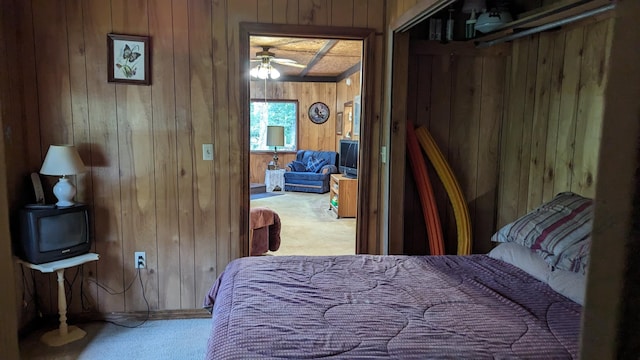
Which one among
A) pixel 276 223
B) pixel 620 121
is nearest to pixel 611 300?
pixel 620 121

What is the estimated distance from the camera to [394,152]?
122 inches

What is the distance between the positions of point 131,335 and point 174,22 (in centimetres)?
214

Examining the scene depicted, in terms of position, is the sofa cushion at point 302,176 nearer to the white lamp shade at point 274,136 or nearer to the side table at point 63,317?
the white lamp shade at point 274,136

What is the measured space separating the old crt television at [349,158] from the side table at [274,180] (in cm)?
158

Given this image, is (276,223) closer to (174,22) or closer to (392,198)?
(392,198)

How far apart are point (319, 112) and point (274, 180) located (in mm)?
1918

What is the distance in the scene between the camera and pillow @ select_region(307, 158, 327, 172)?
9.52 metres

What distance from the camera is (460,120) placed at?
3311mm

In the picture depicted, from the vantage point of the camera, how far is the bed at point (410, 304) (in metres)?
1.50

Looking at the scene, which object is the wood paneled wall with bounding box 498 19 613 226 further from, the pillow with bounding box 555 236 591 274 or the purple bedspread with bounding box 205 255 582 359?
the purple bedspread with bounding box 205 255 582 359

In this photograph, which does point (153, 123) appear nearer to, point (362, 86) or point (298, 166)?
point (362, 86)

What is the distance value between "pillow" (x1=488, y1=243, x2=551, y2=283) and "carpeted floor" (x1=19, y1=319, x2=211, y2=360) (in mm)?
1896

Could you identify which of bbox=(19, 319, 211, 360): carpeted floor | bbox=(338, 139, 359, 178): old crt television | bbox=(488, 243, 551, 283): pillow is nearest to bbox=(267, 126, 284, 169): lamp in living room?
bbox=(338, 139, 359, 178): old crt television

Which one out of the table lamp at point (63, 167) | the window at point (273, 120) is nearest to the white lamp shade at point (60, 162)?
the table lamp at point (63, 167)
